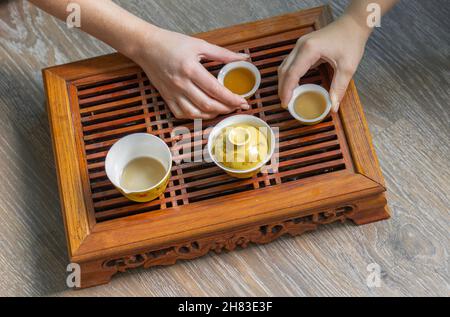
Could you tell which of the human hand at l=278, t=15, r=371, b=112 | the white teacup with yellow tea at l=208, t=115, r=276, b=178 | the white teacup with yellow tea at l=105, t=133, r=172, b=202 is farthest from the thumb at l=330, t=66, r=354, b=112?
the white teacup with yellow tea at l=105, t=133, r=172, b=202

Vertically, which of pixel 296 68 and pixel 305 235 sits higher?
pixel 296 68

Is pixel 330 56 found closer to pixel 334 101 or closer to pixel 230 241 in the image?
pixel 334 101

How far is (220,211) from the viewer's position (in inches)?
48.4

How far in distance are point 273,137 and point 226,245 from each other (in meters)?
0.30

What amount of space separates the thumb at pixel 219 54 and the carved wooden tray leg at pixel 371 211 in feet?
1.39

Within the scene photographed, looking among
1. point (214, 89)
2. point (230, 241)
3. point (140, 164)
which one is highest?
point (214, 89)

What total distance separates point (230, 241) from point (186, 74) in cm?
39

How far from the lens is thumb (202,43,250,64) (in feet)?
4.26

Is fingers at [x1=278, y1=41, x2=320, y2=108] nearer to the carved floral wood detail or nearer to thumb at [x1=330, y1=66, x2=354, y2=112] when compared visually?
thumb at [x1=330, y1=66, x2=354, y2=112]

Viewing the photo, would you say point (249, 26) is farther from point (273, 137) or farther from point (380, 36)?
point (380, 36)

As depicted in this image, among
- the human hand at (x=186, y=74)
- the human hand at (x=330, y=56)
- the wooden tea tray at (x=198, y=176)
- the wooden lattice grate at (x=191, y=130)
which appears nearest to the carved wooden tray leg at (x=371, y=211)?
the wooden tea tray at (x=198, y=176)

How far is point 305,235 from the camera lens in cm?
142

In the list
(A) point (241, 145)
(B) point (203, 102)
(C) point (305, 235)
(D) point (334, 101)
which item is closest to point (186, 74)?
(B) point (203, 102)

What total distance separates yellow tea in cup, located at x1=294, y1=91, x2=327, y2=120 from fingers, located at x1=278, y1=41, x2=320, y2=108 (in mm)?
38
